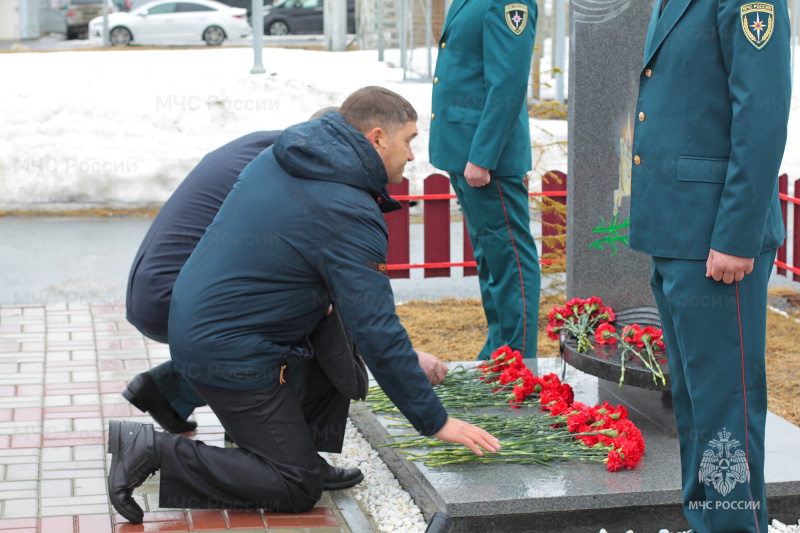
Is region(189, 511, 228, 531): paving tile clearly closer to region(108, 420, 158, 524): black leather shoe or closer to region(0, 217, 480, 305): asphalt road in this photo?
region(108, 420, 158, 524): black leather shoe

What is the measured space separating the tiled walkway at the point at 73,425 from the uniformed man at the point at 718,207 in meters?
1.20

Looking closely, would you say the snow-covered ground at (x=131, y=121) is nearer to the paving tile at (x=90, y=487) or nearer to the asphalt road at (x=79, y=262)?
the asphalt road at (x=79, y=262)

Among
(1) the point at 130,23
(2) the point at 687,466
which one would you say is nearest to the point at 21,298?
(2) the point at 687,466

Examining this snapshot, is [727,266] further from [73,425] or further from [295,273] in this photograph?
[73,425]

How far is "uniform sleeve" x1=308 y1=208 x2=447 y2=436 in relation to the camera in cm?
285

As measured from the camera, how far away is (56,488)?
335 cm

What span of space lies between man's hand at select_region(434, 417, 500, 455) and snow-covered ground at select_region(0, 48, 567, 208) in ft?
21.7

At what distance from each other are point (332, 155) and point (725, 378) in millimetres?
1289

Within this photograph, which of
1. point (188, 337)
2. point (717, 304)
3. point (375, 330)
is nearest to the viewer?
point (717, 304)

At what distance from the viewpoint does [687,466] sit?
286 centimetres

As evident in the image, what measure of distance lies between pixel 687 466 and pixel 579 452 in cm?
51

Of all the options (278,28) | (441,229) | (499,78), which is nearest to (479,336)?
(441,229)

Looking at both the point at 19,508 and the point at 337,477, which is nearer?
the point at 19,508

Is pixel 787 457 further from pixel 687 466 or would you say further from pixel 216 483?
pixel 216 483
